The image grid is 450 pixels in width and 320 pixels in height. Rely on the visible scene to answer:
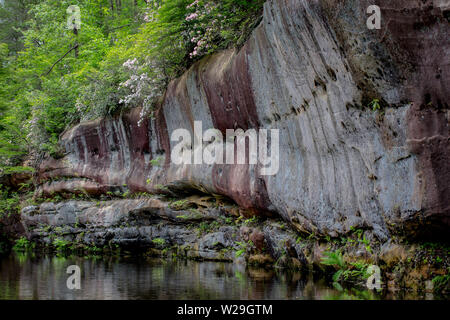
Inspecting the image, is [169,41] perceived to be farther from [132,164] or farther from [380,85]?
[380,85]

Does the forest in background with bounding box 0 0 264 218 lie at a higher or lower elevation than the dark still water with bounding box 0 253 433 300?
higher

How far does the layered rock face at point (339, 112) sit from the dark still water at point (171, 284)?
151 cm

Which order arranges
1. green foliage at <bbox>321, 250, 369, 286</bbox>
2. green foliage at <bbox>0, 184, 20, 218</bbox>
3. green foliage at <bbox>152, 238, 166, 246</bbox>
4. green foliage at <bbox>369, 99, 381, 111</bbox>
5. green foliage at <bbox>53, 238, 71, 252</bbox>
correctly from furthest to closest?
1. green foliage at <bbox>0, 184, 20, 218</bbox>
2. green foliage at <bbox>53, 238, 71, 252</bbox>
3. green foliage at <bbox>152, 238, 166, 246</bbox>
4. green foliage at <bbox>321, 250, 369, 286</bbox>
5. green foliage at <bbox>369, 99, 381, 111</bbox>

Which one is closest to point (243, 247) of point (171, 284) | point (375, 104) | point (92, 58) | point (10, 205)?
point (171, 284)

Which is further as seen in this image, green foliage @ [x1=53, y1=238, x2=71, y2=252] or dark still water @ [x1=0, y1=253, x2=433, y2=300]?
green foliage @ [x1=53, y1=238, x2=71, y2=252]

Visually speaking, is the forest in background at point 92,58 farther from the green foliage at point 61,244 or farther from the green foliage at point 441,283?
the green foliage at point 441,283

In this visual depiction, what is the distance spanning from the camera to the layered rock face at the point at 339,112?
7086mm

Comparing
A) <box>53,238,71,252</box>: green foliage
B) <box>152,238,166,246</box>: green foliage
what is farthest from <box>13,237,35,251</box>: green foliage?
<box>152,238,166,246</box>: green foliage

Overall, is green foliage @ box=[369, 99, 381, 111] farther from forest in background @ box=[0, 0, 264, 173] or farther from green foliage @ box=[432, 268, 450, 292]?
forest in background @ box=[0, 0, 264, 173]

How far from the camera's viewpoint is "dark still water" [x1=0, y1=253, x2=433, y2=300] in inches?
307

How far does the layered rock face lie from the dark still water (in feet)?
4.94

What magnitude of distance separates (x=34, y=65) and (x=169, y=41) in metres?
15.4

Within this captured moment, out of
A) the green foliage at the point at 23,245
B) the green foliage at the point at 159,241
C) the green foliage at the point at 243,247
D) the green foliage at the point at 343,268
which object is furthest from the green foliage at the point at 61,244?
the green foliage at the point at 343,268

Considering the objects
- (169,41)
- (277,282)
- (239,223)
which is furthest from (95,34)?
(277,282)
